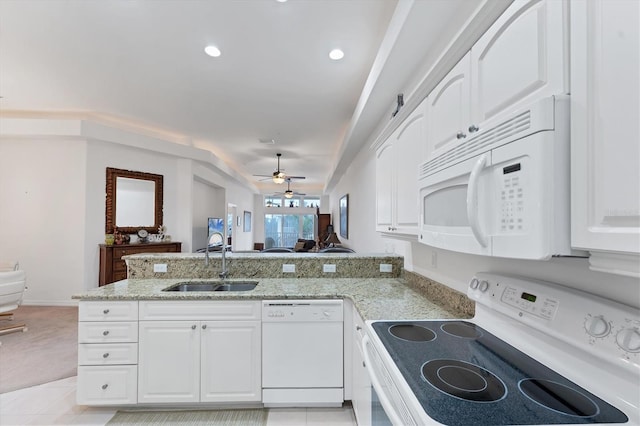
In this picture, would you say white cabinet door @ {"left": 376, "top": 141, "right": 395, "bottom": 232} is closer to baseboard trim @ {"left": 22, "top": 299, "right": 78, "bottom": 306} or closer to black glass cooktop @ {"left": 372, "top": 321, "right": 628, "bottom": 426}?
black glass cooktop @ {"left": 372, "top": 321, "right": 628, "bottom": 426}

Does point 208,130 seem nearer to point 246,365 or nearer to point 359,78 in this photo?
point 359,78

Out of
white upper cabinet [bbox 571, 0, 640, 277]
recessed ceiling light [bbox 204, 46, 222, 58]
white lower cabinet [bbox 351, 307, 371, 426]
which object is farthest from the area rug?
recessed ceiling light [bbox 204, 46, 222, 58]

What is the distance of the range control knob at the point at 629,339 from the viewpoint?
2.40ft

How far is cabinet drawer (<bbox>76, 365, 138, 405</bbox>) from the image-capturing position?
2.01m

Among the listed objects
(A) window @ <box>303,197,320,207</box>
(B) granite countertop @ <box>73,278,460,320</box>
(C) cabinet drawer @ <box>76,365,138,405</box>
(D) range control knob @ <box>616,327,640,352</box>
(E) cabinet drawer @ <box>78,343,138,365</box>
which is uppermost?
(A) window @ <box>303,197,320,207</box>

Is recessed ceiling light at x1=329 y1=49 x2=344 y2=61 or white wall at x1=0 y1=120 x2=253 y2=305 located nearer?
recessed ceiling light at x1=329 y1=49 x2=344 y2=61

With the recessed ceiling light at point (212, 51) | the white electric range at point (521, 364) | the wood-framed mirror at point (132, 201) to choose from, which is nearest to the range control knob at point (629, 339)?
the white electric range at point (521, 364)

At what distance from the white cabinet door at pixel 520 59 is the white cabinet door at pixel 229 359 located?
1916mm

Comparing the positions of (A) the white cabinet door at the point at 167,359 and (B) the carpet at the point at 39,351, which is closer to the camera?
(A) the white cabinet door at the point at 167,359

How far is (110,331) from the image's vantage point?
2.00 metres

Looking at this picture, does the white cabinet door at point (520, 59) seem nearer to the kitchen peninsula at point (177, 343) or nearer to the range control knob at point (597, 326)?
the range control knob at point (597, 326)

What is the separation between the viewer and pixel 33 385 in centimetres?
243

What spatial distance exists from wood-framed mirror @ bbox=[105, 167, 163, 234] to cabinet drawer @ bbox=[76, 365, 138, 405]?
353 cm

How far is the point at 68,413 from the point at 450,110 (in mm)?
3190
